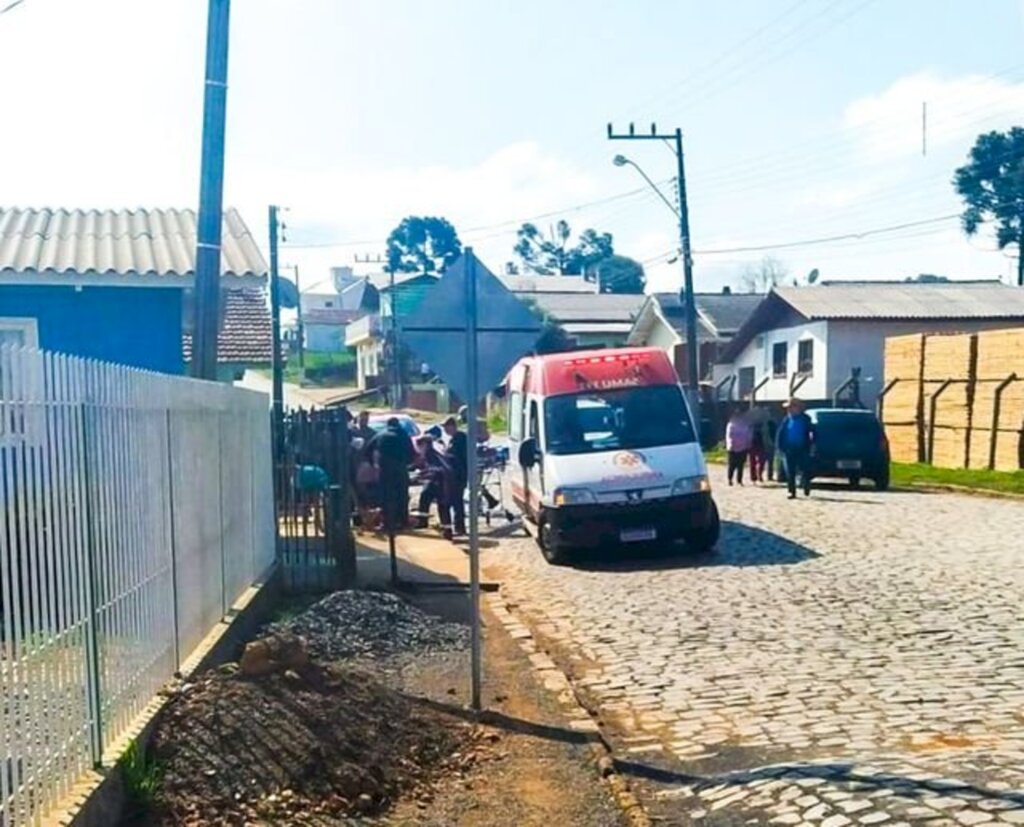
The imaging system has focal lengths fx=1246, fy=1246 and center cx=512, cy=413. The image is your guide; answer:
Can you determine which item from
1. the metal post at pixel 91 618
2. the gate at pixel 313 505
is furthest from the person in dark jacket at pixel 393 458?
the metal post at pixel 91 618

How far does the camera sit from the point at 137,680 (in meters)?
6.20

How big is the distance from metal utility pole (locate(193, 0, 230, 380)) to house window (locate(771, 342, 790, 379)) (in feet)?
116

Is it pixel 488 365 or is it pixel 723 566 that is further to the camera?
pixel 723 566

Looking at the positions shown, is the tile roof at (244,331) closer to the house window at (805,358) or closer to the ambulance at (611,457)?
the ambulance at (611,457)

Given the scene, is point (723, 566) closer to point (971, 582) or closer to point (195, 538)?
point (971, 582)

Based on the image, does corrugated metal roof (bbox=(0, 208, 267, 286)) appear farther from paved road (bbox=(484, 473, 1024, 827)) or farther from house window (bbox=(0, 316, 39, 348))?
paved road (bbox=(484, 473, 1024, 827))

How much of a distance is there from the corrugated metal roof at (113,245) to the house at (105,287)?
0.01 metres

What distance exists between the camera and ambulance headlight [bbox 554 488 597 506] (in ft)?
49.7

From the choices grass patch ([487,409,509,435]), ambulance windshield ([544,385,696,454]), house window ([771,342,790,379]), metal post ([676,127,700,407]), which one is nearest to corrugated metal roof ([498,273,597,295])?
grass patch ([487,409,509,435])

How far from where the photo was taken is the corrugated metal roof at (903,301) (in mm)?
40250

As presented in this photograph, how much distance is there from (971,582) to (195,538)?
26.4 feet

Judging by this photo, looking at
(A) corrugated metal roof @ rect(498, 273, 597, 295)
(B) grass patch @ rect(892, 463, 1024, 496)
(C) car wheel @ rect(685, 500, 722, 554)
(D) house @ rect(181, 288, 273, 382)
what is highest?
(A) corrugated metal roof @ rect(498, 273, 597, 295)

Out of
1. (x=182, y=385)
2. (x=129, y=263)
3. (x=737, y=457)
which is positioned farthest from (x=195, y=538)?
(x=737, y=457)

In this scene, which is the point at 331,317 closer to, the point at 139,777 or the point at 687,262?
the point at 687,262
